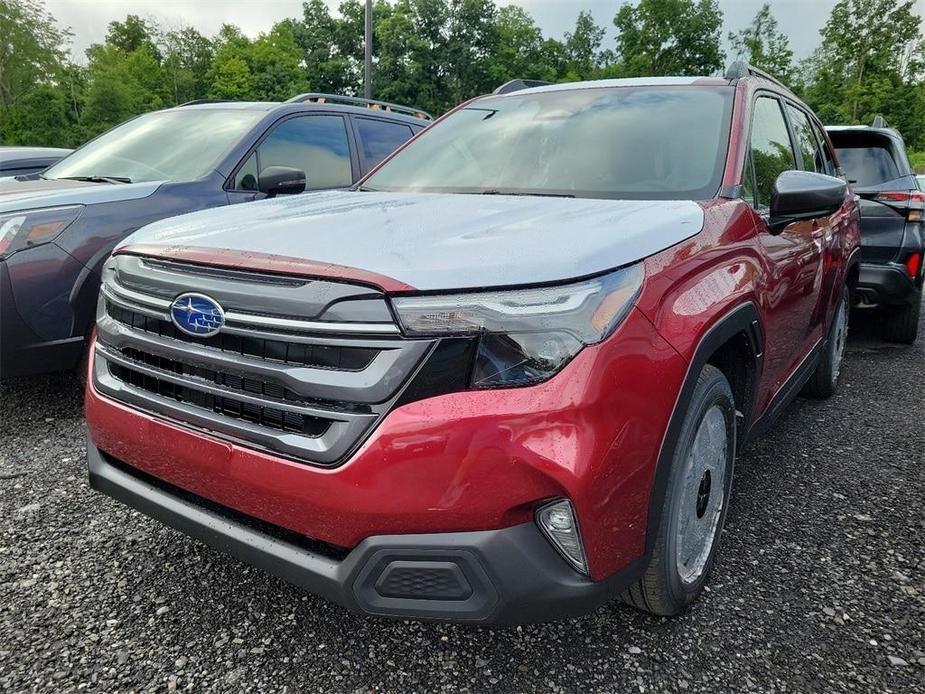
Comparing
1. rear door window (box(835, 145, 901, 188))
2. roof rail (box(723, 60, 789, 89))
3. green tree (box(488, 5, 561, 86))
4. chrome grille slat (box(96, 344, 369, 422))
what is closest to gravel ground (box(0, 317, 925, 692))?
chrome grille slat (box(96, 344, 369, 422))

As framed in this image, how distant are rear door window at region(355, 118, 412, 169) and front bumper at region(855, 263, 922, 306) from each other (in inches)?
147

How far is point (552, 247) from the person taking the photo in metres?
1.65

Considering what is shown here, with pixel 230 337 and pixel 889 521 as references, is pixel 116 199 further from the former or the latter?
pixel 889 521

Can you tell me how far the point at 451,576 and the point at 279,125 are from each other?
3.75 metres

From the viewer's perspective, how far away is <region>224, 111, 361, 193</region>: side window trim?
415 centimetres

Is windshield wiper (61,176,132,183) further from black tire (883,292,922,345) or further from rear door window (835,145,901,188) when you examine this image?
black tire (883,292,922,345)

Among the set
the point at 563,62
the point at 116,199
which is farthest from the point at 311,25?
the point at 116,199

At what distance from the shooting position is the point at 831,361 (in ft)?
13.7

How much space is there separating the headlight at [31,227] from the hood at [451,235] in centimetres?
154

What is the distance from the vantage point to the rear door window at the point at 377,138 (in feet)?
17.2

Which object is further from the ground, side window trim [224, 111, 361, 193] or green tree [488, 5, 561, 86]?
green tree [488, 5, 561, 86]

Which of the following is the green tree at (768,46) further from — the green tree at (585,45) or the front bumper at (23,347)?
the front bumper at (23,347)

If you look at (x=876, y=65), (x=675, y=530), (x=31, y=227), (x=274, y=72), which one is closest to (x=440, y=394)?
(x=675, y=530)

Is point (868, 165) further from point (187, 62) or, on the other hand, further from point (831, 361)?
point (187, 62)
